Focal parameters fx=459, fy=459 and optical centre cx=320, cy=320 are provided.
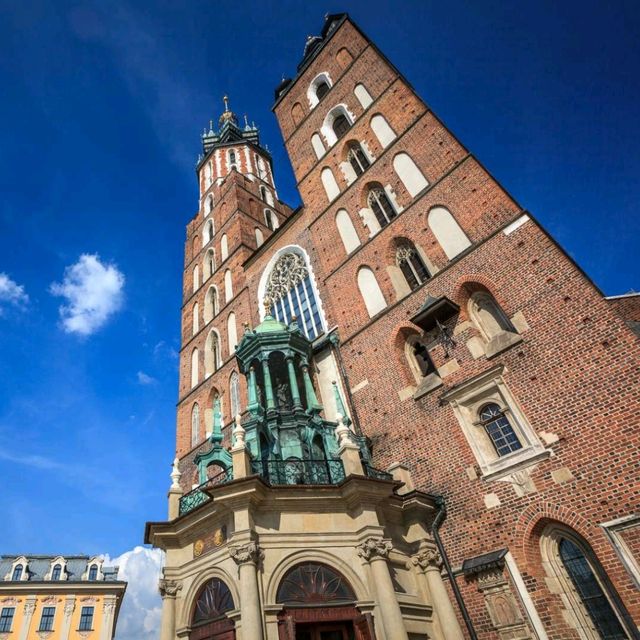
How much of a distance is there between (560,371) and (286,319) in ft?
39.9

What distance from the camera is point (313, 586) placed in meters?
8.91

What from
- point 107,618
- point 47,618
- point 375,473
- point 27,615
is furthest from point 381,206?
point 27,615

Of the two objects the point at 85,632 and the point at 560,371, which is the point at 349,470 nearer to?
the point at 560,371

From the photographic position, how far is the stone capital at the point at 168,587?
1012 centimetres

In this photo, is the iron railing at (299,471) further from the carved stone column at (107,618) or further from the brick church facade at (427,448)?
the carved stone column at (107,618)

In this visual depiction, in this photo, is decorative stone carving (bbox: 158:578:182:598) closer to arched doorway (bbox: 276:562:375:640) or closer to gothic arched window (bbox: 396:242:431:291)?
arched doorway (bbox: 276:562:375:640)

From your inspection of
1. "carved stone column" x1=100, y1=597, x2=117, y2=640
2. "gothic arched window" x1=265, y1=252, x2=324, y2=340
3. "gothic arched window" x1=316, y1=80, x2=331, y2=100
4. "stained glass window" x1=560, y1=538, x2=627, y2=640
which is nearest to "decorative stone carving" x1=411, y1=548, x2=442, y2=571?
"stained glass window" x1=560, y1=538, x2=627, y2=640

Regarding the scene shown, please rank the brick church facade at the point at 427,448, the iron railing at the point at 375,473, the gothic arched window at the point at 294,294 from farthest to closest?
the gothic arched window at the point at 294,294 → the iron railing at the point at 375,473 → the brick church facade at the point at 427,448

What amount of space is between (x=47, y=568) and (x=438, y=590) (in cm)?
3943

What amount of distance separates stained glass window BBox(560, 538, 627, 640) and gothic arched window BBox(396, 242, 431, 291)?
7.74m

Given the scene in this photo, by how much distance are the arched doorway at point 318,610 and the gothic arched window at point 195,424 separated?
12.7 metres

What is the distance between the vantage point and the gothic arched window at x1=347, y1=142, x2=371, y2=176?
19089 millimetres

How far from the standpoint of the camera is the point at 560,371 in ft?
32.7

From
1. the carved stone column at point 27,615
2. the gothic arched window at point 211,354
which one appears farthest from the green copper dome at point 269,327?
the carved stone column at point 27,615
